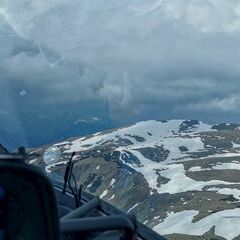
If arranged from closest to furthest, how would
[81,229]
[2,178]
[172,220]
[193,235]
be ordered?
[2,178]
[81,229]
[193,235]
[172,220]

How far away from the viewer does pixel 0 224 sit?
140 inches

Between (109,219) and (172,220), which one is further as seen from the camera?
(172,220)

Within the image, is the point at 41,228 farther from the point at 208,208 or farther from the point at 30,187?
the point at 208,208

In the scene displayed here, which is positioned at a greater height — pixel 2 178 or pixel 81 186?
pixel 2 178

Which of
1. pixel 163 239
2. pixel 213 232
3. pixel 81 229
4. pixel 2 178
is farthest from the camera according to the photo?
pixel 213 232

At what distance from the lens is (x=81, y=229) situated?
4.48 meters

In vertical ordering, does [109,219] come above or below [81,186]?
above

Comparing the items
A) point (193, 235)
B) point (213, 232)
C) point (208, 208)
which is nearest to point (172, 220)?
point (208, 208)

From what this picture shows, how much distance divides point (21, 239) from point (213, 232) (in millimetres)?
127516

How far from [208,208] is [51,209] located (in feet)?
636

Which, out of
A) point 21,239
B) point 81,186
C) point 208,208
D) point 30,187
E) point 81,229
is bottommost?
point 208,208

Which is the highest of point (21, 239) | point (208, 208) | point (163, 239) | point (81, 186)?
point (21, 239)

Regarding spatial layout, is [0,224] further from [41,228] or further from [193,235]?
[193,235]

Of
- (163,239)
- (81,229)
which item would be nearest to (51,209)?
(81,229)
